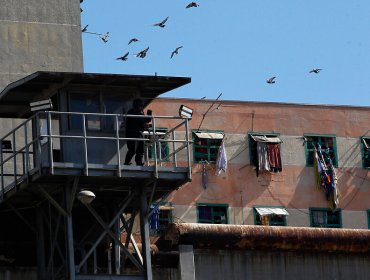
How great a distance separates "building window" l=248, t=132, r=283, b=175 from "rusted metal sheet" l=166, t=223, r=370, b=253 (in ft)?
25.3

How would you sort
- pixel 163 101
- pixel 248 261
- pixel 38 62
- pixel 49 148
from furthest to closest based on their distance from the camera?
pixel 163 101 → pixel 38 62 → pixel 248 261 → pixel 49 148

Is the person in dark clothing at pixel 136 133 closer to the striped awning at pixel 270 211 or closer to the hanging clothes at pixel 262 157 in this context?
the striped awning at pixel 270 211

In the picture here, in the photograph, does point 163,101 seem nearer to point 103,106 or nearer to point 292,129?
point 292,129

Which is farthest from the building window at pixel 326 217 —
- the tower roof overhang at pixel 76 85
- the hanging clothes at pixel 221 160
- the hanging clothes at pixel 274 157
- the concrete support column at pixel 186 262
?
the tower roof overhang at pixel 76 85

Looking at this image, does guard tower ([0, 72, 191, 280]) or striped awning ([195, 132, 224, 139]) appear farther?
striped awning ([195, 132, 224, 139])

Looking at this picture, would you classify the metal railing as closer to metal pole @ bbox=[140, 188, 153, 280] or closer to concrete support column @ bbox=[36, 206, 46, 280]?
metal pole @ bbox=[140, 188, 153, 280]

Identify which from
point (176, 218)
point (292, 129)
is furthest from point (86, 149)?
point (292, 129)

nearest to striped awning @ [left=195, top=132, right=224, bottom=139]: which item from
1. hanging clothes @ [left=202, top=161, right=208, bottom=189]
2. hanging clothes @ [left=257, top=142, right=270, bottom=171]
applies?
hanging clothes @ [left=202, top=161, right=208, bottom=189]

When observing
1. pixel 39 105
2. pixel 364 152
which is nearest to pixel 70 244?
pixel 39 105

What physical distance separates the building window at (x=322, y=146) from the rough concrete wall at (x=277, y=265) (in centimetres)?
870

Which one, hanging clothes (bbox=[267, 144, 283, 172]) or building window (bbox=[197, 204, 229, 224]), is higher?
hanging clothes (bbox=[267, 144, 283, 172])

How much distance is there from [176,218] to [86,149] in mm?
13830

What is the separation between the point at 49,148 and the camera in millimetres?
47500

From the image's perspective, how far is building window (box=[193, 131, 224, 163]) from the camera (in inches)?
2467
